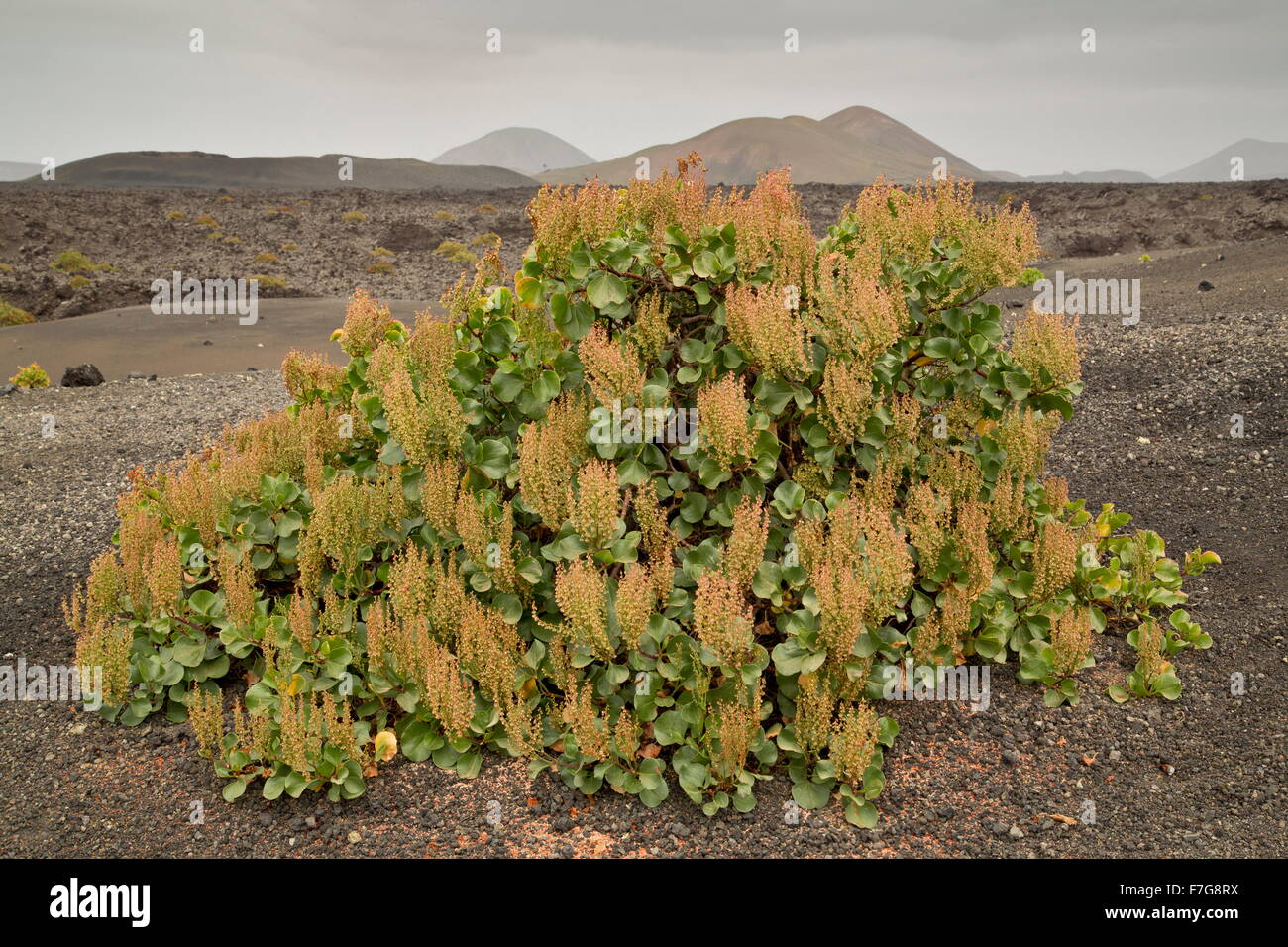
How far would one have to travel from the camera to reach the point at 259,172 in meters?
101

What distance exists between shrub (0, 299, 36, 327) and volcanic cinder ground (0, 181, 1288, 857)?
1079 centimetres

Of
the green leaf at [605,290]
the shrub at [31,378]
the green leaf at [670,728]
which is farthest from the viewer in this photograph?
the shrub at [31,378]

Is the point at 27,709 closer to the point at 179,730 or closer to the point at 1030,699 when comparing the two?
the point at 179,730

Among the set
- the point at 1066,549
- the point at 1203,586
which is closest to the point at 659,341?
the point at 1066,549

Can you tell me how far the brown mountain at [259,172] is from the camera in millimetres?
93625

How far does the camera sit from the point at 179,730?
436cm

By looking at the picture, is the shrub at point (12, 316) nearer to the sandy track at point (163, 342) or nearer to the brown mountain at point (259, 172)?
the sandy track at point (163, 342)

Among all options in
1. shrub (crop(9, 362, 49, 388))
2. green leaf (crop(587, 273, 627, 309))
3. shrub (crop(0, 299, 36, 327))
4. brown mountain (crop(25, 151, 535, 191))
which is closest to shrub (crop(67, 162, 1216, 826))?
green leaf (crop(587, 273, 627, 309))

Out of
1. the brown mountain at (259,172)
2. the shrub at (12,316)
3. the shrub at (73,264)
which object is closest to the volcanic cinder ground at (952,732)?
the shrub at (12,316)

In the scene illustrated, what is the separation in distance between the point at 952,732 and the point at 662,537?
149cm

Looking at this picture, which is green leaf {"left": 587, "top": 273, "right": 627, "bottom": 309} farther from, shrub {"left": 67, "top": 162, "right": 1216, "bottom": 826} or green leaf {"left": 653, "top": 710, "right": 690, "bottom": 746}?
green leaf {"left": 653, "top": 710, "right": 690, "bottom": 746}

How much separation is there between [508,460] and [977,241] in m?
2.38

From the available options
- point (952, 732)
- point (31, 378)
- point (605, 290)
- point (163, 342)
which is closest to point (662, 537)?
point (605, 290)

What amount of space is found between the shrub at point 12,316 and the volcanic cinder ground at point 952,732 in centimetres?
1079
